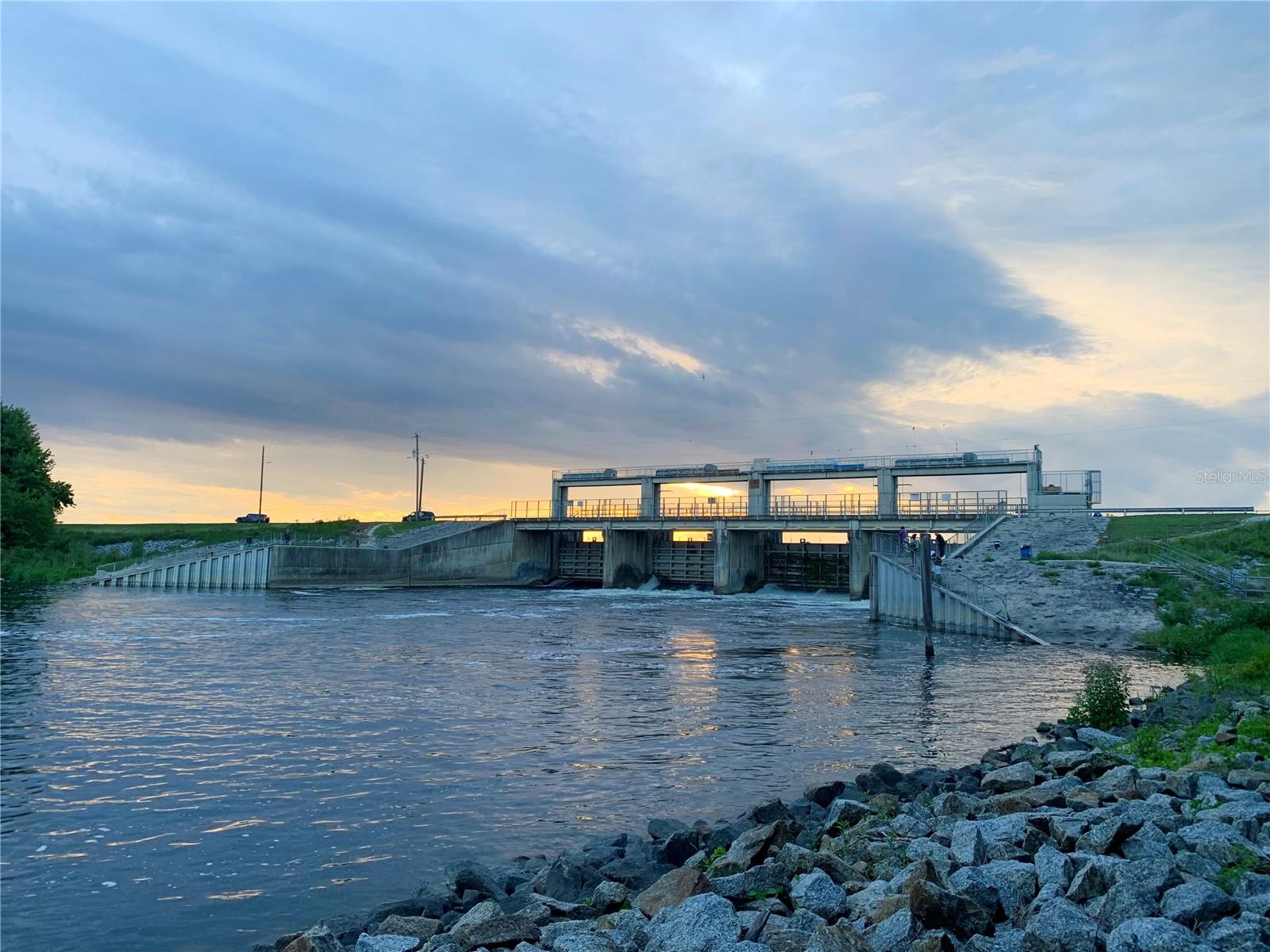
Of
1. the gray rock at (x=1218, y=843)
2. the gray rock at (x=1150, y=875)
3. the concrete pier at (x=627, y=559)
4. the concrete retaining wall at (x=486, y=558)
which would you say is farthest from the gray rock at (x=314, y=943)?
the concrete pier at (x=627, y=559)

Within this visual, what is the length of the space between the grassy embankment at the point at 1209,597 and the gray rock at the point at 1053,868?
13.7 metres

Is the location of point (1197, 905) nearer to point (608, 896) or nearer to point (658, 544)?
point (608, 896)

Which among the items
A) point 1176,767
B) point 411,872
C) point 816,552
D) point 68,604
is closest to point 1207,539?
point 816,552

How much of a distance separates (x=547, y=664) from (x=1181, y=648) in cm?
2054

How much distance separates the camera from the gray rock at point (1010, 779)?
12602 mm

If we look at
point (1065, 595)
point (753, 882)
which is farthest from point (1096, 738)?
point (1065, 595)

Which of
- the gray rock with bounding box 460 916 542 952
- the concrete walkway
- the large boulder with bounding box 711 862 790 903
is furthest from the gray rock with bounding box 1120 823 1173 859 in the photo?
the concrete walkway

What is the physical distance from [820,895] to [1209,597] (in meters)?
31.3

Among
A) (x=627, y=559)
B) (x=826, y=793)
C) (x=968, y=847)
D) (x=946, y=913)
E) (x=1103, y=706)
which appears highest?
(x=627, y=559)

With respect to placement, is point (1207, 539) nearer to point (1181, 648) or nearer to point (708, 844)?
point (1181, 648)

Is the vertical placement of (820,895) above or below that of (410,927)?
above

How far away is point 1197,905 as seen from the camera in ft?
21.6

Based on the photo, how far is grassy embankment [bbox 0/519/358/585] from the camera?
66875 mm

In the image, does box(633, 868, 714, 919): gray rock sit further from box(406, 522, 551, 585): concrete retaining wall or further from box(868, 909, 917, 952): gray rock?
box(406, 522, 551, 585): concrete retaining wall
